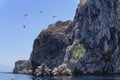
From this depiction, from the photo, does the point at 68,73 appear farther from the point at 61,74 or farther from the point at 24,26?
the point at 24,26

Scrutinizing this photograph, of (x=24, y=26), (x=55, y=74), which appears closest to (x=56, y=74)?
(x=55, y=74)

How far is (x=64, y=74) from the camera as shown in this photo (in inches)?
7864

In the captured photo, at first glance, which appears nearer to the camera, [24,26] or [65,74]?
[24,26]

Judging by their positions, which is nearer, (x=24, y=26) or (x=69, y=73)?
(x=24, y=26)

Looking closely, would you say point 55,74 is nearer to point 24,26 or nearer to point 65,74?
point 65,74

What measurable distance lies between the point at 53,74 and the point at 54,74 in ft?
3.39

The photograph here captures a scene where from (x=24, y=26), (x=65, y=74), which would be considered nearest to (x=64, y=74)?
(x=65, y=74)

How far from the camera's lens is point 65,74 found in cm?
19962

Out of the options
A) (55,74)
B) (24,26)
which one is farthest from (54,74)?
(24,26)

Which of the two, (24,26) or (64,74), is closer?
(24,26)

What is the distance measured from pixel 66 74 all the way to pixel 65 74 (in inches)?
25.3

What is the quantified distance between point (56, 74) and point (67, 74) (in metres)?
5.85

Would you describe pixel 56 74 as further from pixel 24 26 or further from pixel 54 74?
pixel 24 26

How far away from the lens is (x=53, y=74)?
199875mm
